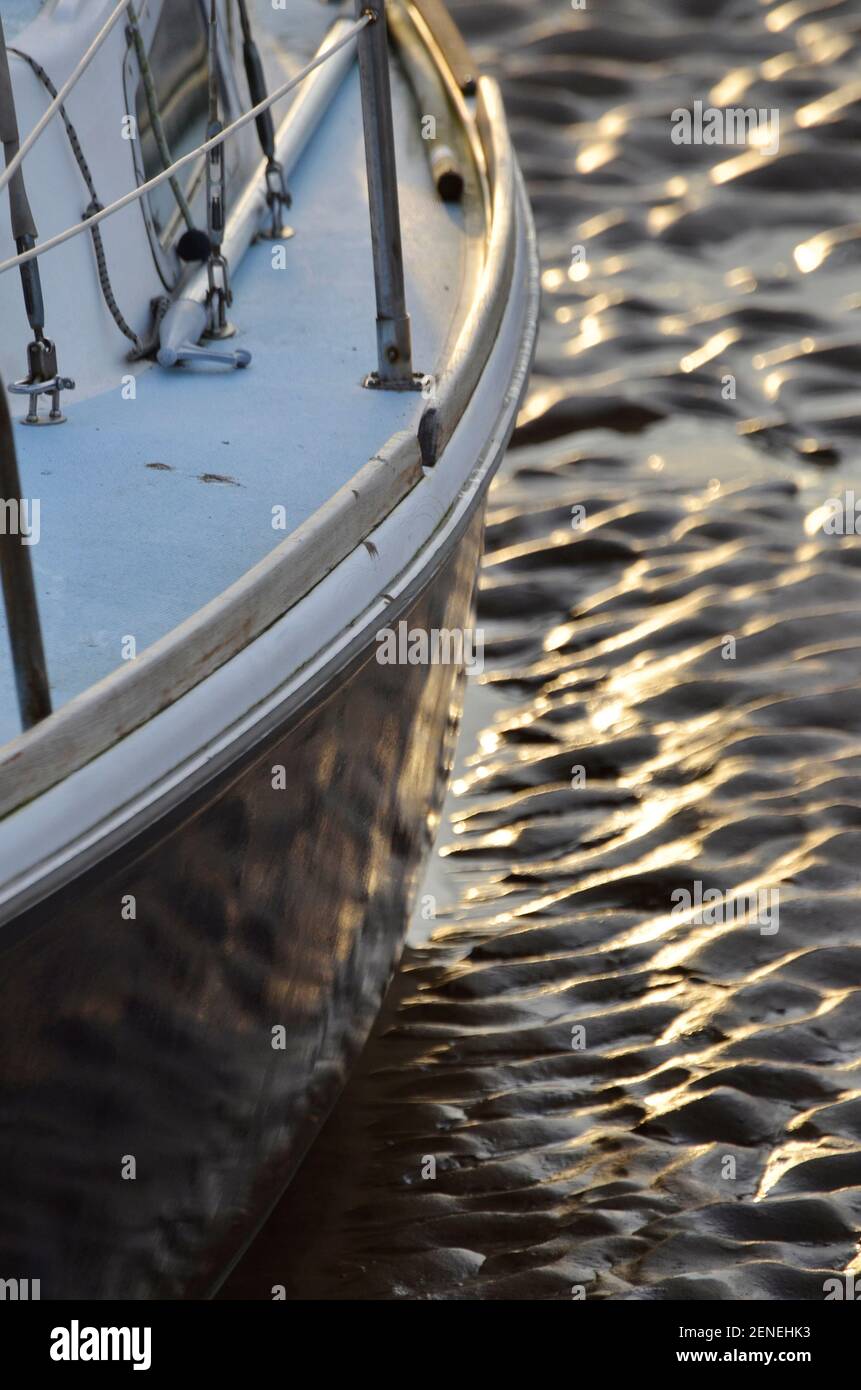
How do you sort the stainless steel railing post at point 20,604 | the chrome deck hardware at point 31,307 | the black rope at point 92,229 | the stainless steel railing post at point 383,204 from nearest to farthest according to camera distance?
the stainless steel railing post at point 20,604, the chrome deck hardware at point 31,307, the stainless steel railing post at point 383,204, the black rope at point 92,229

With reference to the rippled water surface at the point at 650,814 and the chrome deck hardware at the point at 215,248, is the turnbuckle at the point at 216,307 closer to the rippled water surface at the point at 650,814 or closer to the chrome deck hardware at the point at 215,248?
the chrome deck hardware at the point at 215,248

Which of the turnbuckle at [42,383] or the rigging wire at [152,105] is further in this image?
the rigging wire at [152,105]

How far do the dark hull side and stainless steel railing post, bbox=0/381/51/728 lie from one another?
0.19 metres

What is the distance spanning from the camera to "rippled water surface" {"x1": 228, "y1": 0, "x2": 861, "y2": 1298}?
112 inches

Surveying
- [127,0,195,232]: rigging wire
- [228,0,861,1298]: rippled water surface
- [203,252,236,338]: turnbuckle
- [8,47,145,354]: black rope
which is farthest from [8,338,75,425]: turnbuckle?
[228,0,861,1298]: rippled water surface

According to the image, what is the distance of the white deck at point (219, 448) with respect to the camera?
216 centimetres

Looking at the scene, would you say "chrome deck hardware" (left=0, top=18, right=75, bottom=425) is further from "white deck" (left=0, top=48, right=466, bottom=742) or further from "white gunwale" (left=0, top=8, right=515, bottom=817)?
"white gunwale" (left=0, top=8, right=515, bottom=817)

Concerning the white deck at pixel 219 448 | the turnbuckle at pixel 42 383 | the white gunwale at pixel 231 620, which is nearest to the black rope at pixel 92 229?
the white deck at pixel 219 448

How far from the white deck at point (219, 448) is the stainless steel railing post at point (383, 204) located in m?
0.06

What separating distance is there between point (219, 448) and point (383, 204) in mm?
446

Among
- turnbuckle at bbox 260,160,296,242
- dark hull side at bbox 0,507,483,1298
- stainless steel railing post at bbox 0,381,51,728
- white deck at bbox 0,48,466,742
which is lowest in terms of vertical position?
dark hull side at bbox 0,507,483,1298

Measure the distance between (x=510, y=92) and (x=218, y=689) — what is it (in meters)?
5.60

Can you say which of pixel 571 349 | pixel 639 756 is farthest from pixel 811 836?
pixel 571 349
